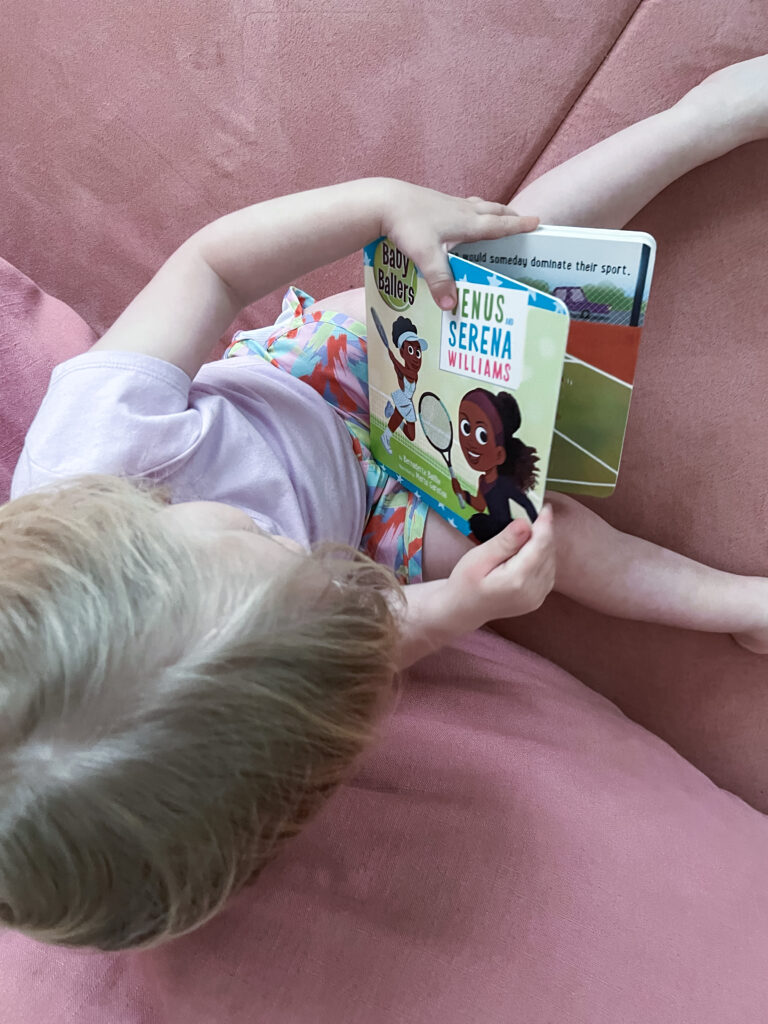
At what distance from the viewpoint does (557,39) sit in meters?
0.71

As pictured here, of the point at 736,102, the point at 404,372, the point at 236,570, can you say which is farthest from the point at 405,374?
the point at 736,102

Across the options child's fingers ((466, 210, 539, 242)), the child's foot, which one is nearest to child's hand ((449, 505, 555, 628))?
child's fingers ((466, 210, 539, 242))

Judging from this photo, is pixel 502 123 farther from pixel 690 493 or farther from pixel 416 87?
pixel 690 493

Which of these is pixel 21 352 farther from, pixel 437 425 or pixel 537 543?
pixel 537 543

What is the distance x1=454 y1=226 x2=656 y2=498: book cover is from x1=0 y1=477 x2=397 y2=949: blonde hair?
0.23m

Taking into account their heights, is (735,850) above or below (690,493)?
below

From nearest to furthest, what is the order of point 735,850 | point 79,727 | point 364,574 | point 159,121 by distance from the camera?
point 79,727
point 364,574
point 735,850
point 159,121

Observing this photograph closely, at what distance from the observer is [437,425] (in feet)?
2.07

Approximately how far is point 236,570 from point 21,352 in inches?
17.8

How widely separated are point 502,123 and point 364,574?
→ 1.62 ft

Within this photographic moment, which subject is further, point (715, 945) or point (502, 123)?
point (502, 123)

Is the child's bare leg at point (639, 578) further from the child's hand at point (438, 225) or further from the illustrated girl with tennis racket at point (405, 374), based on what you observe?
the child's hand at point (438, 225)

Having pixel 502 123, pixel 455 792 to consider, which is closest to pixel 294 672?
pixel 455 792

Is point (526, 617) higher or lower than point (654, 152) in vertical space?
lower
